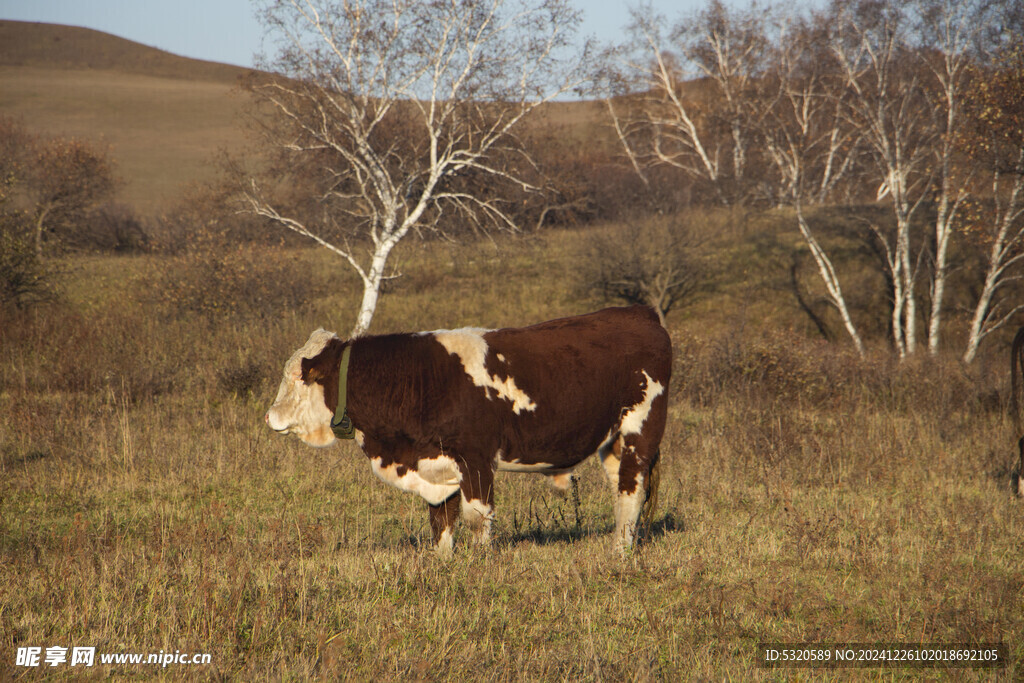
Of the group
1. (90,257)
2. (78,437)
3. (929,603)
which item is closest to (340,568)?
(929,603)

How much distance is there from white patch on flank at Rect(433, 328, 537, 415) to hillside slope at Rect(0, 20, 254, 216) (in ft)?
129

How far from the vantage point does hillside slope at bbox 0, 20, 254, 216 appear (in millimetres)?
60219

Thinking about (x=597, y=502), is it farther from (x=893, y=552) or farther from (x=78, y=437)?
(x=78, y=437)

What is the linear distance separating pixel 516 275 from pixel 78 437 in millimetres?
17182

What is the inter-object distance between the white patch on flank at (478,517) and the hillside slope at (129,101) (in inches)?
1566

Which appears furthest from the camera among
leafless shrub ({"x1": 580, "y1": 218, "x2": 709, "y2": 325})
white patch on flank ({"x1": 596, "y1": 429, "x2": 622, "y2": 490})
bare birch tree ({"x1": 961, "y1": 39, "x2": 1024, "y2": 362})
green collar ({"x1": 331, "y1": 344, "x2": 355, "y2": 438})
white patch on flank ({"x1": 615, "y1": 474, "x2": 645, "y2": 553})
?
leafless shrub ({"x1": 580, "y1": 218, "x2": 709, "y2": 325})

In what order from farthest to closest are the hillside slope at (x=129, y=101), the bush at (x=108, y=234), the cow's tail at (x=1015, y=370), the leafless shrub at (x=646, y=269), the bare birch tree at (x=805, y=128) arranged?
the hillside slope at (x=129, y=101), the bush at (x=108, y=234), the leafless shrub at (x=646, y=269), the bare birch tree at (x=805, y=128), the cow's tail at (x=1015, y=370)

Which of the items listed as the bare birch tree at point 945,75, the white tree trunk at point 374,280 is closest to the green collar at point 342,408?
the white tree trunk at point 374,280

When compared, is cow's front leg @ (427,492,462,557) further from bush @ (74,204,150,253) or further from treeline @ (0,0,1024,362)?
bush @ (74,204,150,253)

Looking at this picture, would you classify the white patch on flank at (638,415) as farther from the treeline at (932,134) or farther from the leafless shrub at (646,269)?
the leafless shrub at (646,269)

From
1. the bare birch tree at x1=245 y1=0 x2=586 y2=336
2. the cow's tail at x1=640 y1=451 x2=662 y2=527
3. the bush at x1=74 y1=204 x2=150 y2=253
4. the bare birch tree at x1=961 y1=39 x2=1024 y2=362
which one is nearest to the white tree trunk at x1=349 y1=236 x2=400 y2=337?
the bare birch tree at x1=245 y1=0 x2=586 y2=336

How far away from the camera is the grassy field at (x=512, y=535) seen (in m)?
4.34

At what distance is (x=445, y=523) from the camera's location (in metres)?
5.61

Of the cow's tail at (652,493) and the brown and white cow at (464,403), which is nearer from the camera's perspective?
the brown and white cow at (464,403)
